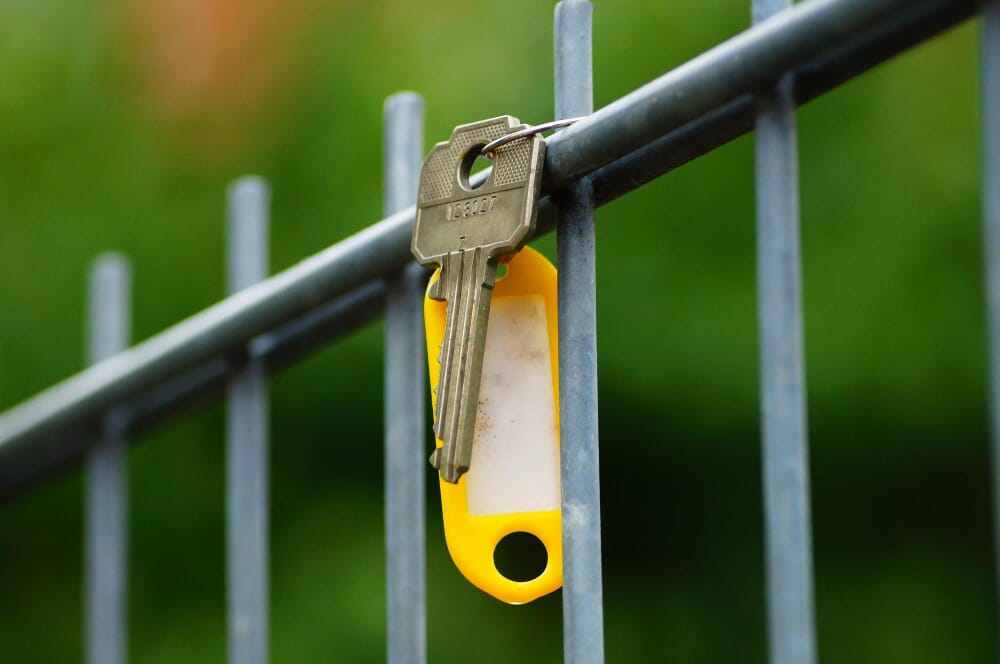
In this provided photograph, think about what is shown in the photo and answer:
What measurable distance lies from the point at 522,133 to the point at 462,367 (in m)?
0.06

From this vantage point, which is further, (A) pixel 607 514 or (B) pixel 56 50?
(B) pixel 56 50

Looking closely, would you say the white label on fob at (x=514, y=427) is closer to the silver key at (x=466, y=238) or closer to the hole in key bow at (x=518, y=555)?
the silver key at (x=466, y=238)

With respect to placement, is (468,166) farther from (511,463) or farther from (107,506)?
(107,506)

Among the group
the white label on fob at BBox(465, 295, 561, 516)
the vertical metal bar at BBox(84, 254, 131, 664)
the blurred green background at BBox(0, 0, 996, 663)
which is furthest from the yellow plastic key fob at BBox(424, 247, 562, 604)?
the blurred green background at BBox(0, 0, 996, 663)

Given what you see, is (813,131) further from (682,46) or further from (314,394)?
(314,394)

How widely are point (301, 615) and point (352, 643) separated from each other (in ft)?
0.19

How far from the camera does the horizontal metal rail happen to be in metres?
0.25

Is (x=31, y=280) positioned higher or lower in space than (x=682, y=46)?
lower

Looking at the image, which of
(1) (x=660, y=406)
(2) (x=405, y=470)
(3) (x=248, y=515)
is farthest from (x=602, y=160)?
(1) (x=660, y=406)

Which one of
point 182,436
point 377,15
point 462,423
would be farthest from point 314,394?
point 462,423

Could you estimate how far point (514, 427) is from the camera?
308 mm

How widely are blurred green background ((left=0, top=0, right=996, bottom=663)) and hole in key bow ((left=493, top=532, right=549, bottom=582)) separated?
0.14 feet

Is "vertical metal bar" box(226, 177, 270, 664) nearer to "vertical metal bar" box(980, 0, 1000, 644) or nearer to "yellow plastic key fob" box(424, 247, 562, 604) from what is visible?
"yellow plastic key fob" box(424, 247, 562, 604)

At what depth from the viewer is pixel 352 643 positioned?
3.33ft
